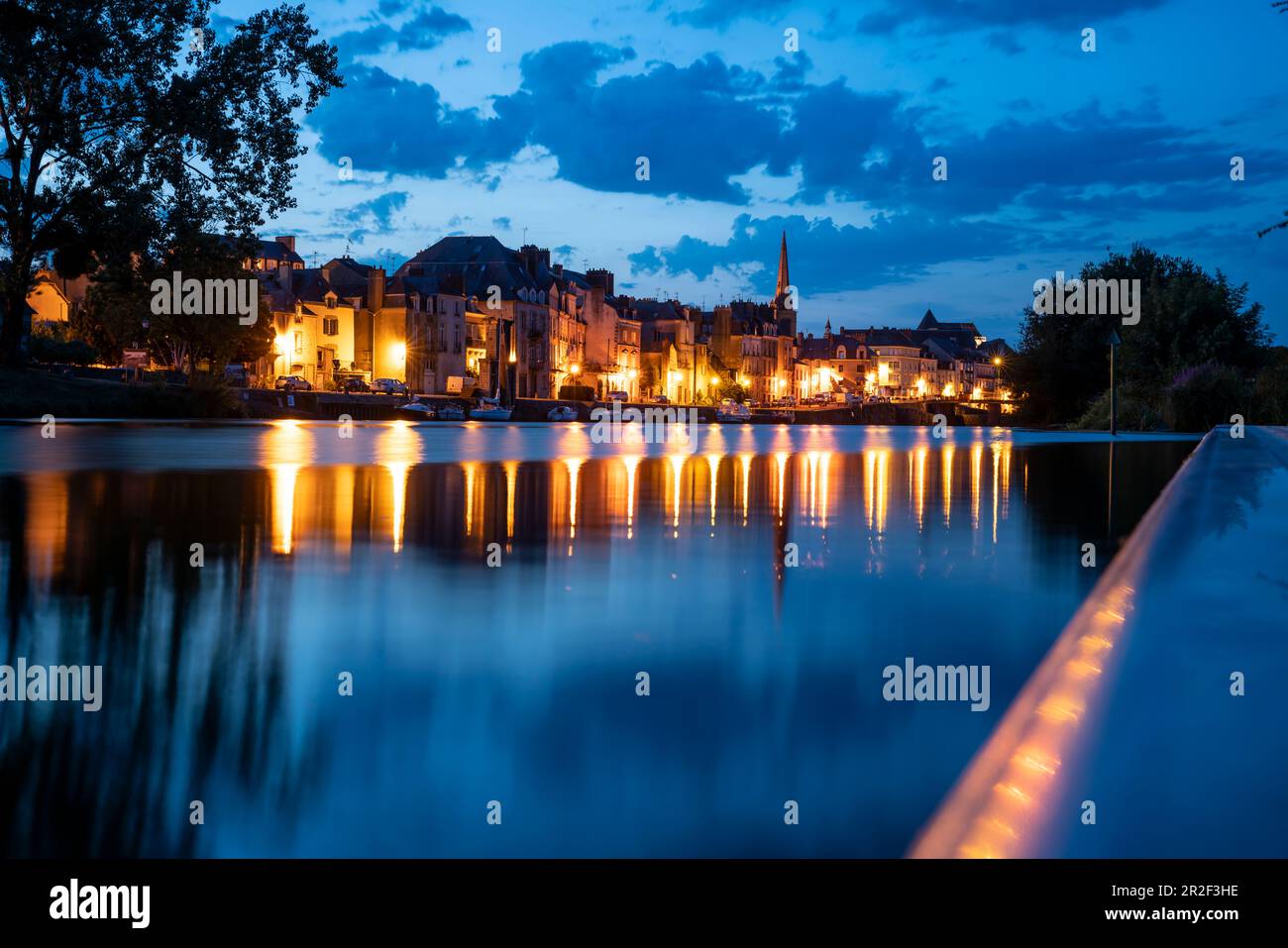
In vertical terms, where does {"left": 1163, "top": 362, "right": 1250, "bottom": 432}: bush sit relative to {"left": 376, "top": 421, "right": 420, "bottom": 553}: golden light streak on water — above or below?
above

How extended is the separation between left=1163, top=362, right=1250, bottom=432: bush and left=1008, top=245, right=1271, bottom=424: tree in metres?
2.68

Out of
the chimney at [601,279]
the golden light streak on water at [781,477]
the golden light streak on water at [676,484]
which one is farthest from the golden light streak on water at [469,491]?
the chimney at [601,279]

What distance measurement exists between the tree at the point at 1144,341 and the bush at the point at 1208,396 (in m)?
2.68

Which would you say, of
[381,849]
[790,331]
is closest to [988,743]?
[381,849]

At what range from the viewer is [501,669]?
389 cm

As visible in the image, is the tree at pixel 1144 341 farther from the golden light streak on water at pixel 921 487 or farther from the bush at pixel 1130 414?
the golden light streak on water at pixel 921 487

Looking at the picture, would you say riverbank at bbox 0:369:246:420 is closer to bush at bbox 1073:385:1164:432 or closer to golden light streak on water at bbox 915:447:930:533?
golden light streak on water at bbox 915:447:930:533

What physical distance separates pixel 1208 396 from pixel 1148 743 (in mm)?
40524

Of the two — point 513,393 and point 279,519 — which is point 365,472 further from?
point 513,393

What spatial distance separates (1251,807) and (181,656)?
3.22 metres

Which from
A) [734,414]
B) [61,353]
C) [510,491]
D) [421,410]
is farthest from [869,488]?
[734,414]

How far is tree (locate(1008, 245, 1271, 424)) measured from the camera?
152ft

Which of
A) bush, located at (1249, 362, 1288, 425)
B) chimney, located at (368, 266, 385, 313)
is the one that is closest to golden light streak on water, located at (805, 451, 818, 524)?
bush, located at (1249, 362, 1288, 425)

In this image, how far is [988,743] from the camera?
116 inches
